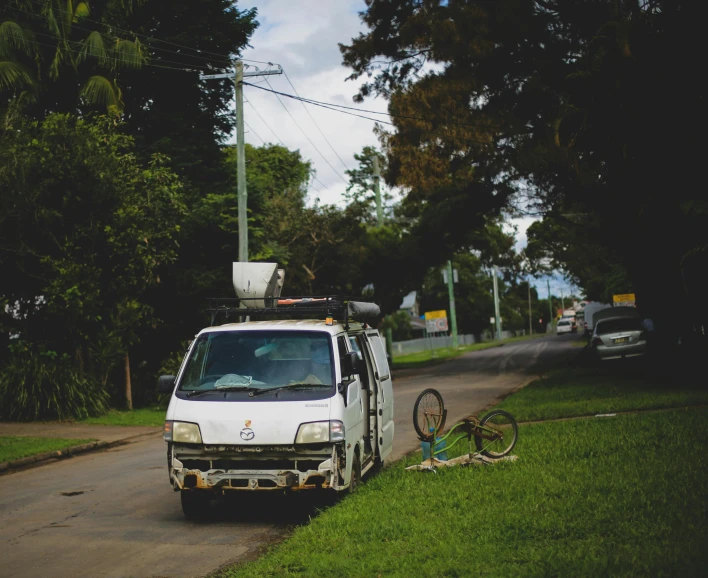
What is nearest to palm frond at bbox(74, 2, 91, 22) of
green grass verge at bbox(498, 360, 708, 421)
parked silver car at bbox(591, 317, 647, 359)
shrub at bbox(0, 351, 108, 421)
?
shrub at bbox(0, 351, 108, 421)

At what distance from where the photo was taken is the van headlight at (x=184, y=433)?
852 cm

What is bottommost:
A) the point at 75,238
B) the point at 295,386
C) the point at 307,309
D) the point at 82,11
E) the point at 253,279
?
the point at 295,386

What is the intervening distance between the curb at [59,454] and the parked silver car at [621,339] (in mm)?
16818

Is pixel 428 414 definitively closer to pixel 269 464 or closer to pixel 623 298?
pixel 269 464

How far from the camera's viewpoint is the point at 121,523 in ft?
29.1

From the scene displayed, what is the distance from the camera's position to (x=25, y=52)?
2558cm

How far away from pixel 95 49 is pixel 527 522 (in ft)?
74.7

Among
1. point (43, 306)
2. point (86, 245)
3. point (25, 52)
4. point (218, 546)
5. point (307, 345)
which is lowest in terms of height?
point (218, 546)

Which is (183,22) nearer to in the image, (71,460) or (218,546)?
(71,460)

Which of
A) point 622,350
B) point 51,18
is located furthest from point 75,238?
point 622,350

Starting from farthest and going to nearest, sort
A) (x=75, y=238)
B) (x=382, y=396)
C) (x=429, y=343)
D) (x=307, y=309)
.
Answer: (x=429, y=343) < (x=75, y=238) < (x=382, y=396) < (x=307, y=309)

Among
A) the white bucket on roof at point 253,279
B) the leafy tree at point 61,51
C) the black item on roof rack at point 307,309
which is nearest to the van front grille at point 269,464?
the black item on roof rack at point 307,309

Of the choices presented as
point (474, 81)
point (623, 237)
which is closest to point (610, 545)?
point (623, 237)

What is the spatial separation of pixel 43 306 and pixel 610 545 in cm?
1821
